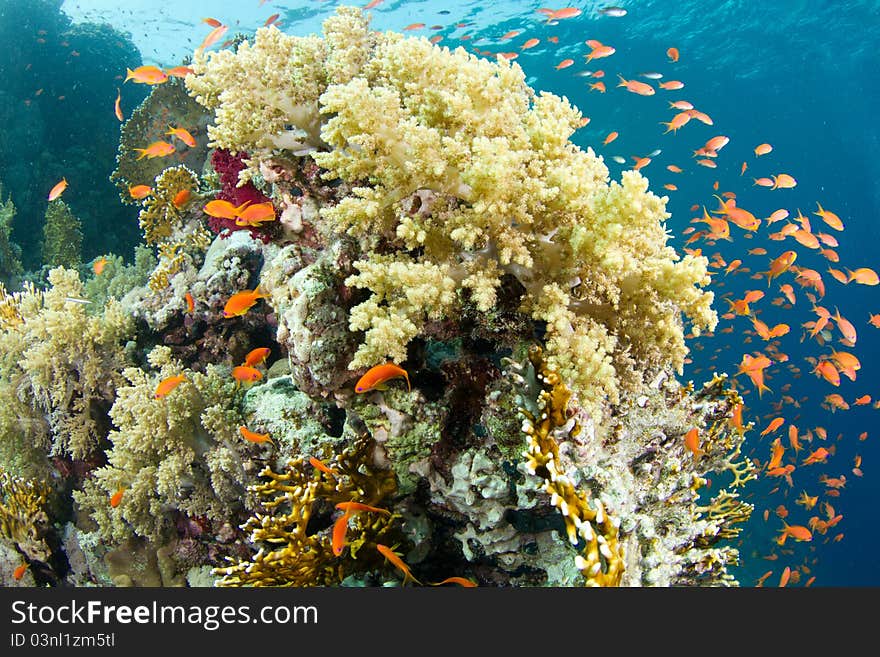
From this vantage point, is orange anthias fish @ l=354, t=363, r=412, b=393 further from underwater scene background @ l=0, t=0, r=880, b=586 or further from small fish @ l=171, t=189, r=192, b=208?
small fish @ l=171, t=189, r=192, b=208

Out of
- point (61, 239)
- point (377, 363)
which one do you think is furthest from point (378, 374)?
point (61, 239)

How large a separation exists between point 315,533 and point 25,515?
12.6ft

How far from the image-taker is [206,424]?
4.06m

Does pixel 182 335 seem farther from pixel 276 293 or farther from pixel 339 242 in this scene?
pixel 339 242

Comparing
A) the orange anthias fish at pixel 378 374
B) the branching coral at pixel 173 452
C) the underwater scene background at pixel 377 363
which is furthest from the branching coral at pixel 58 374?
the orange anthias fish at pixel 378 374

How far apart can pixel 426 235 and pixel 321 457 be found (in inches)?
72.6

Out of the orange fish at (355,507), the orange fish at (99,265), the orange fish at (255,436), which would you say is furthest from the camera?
the orange fish at (99,265)

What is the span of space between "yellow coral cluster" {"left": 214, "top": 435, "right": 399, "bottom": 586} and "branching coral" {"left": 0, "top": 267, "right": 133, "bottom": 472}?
2724mm

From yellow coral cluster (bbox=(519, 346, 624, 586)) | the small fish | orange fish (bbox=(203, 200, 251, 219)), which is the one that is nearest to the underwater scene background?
yellow coral cluster (bbox=(519, 346, 624, 586))

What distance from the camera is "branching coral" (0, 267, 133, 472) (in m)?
4.77

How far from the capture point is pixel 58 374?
188 inches

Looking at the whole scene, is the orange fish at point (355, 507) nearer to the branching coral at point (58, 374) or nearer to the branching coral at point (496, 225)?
the branching coral at point (496, 225)

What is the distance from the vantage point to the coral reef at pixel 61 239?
961 centimetres

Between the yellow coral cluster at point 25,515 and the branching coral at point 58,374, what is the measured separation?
201mm
